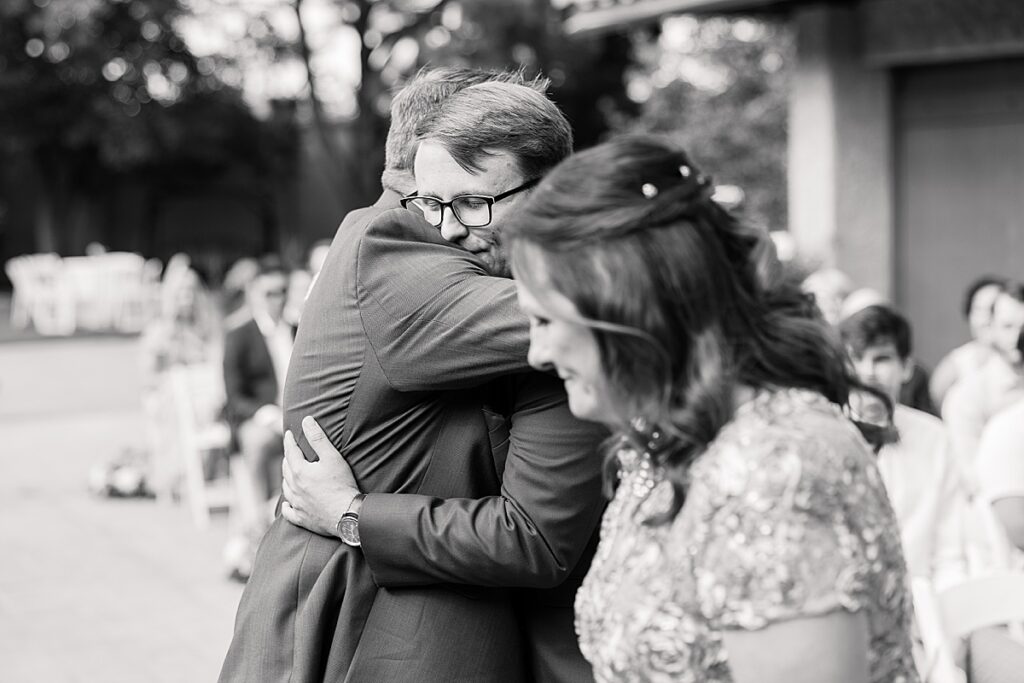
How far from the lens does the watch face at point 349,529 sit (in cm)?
216

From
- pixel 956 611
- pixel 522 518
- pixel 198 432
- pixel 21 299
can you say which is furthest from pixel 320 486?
pixel 21 299

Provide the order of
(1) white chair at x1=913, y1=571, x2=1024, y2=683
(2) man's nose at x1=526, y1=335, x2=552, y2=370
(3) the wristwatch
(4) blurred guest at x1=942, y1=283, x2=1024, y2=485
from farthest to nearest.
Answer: (4) blurred guest at x1=942, y1=283, x2=1024, y2=485 < (1) white chair at x1=913, y1=571, x2=1024, y2=683 < (3) the wristwatch < (2) man's nose at x1=526, y1=335, x2=552, y2=370

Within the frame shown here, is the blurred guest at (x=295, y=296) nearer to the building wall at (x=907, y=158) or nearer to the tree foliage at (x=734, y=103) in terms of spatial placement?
the building wall at (x=907, y=158)

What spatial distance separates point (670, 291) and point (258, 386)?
24.0ft

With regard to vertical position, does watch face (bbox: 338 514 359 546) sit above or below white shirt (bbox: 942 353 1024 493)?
above

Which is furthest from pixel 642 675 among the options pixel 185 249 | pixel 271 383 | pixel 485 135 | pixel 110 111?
pixel 185 249

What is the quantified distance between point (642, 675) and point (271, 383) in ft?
23.7

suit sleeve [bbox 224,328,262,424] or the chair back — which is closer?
the chair back

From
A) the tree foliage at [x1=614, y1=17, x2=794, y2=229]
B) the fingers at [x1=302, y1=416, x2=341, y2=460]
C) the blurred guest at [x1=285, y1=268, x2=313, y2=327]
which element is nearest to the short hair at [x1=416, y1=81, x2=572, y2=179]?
the fingers at [x1=302, y1=416, x2=341, y2=460]

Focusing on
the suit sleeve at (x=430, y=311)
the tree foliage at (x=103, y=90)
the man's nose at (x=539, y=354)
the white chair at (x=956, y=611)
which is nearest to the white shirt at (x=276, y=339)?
the white chair at (x=956, y=611)

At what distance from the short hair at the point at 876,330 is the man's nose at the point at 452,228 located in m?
2.90

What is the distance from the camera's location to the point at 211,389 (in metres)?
9.70

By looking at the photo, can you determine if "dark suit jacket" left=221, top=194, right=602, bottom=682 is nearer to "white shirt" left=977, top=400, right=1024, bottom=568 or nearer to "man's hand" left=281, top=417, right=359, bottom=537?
"man's hand" left=281, top=417, right=359, bottom=537

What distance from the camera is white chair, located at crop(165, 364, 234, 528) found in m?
9.16
